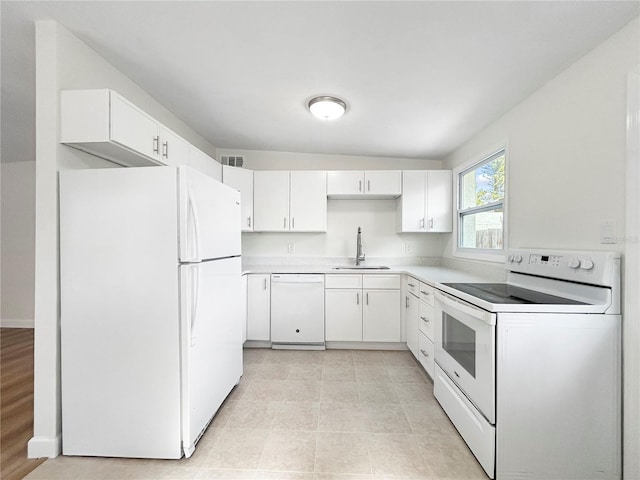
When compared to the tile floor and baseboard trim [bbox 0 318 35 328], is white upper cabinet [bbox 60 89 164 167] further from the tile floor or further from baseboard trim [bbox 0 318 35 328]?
baseboard trim [bbox 0 318 35 328]

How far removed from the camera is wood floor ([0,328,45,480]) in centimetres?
153

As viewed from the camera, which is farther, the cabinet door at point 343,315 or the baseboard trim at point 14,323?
the baseboard trim at point 14,323

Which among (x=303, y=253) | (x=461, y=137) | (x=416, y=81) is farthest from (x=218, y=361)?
(x=461, y=137)

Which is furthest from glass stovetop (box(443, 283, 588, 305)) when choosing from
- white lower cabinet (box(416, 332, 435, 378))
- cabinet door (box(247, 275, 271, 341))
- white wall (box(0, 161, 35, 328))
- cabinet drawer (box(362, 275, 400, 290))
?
white wall (box(0, 161, 35, 328))

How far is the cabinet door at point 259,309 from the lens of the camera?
10.5 ft

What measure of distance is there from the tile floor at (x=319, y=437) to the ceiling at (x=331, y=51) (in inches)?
92.0

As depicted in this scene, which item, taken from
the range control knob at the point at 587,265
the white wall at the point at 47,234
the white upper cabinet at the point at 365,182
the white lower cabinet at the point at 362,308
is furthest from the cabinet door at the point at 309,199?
the range control knob at the point at 587,265

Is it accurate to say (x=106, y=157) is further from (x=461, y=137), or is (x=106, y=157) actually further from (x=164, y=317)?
(x=461, y=137)

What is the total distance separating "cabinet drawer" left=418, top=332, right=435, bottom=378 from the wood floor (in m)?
2.59

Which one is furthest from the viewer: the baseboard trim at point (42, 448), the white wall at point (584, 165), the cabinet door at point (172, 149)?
the cabinet door at point (172, 149)

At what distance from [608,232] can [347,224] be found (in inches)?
101

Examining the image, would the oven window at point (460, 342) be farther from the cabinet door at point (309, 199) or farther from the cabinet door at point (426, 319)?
the cabinet door at point (309, 199)

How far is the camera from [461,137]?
9.73 feet

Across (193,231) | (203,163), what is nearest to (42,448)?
(193,231)
